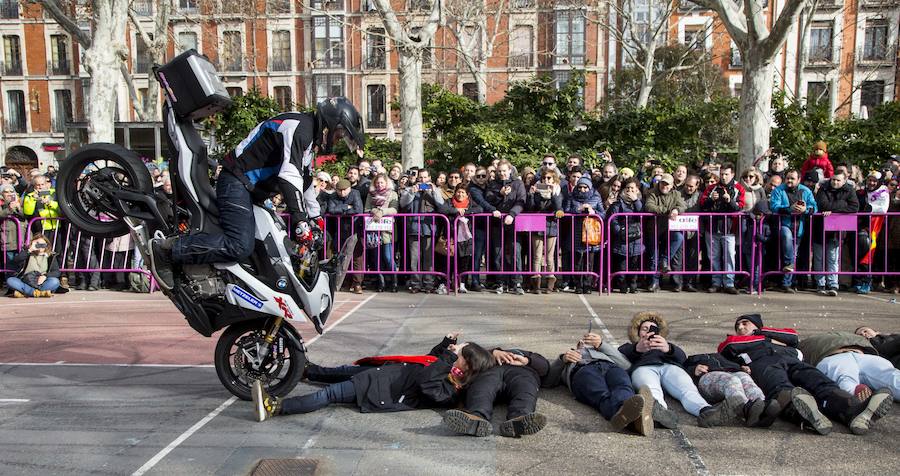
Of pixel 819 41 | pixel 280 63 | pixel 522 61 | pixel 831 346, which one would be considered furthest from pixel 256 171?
pixel 280 63

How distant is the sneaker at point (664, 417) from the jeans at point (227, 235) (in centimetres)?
296

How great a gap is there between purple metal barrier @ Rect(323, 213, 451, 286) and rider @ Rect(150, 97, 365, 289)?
5.63 meters

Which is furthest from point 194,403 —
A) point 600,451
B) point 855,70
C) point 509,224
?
point 855,70

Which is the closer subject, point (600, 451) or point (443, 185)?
point (600, 451)

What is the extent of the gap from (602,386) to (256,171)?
9.55ft

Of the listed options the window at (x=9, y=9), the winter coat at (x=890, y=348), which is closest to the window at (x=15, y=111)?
the window at (x=9, y=9)

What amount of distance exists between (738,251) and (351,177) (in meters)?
6.06

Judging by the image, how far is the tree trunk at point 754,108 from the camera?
42.7ft

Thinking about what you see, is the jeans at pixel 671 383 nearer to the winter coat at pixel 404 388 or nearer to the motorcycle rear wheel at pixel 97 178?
the winter coat at pixel 404 388

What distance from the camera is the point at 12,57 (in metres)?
48.3

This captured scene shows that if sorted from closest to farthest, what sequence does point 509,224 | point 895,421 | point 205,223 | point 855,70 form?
point 895,421 → point 205,223 → point 509,224 → point 855,70

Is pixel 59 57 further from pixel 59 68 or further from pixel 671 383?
pixel 671 383

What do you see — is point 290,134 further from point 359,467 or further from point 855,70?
point 855,70

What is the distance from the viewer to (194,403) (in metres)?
5.25
